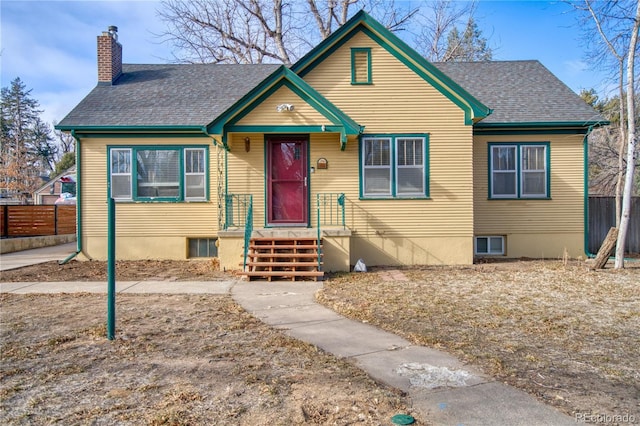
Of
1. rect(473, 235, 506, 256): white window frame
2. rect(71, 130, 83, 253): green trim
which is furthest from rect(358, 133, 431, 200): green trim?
rect(71, 130, 83, 253): green trim

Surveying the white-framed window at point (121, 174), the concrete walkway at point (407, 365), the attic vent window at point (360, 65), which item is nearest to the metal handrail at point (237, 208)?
the white-framed window at point (121, 174)

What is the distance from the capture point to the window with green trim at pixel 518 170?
1220 centimetres

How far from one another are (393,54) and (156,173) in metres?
6.98

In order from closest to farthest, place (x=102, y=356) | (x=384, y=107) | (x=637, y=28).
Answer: (x=102, y=356)
(x=637, y=28)
(x=384, y=107)

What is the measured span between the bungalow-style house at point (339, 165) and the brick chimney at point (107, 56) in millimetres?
86

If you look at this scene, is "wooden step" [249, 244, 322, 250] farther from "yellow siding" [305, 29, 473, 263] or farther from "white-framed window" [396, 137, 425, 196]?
"white-framed window" [396, 137, 425, 196]

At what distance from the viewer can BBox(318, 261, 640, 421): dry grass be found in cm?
375

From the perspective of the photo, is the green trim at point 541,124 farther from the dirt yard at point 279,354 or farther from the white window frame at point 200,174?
the white window frame at point 200,174

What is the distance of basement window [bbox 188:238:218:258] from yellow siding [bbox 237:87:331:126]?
3790 mm

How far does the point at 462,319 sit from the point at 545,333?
1027mm

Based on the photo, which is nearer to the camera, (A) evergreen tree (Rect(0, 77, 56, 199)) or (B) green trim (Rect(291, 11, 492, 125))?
(B) green trim (Rect(291, 11, 492, 125))

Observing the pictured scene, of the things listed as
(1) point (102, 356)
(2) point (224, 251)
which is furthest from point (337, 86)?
(1) point (102, 356)

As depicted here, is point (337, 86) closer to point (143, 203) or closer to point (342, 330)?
point (143, 203)

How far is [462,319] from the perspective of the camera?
592 centimetres
